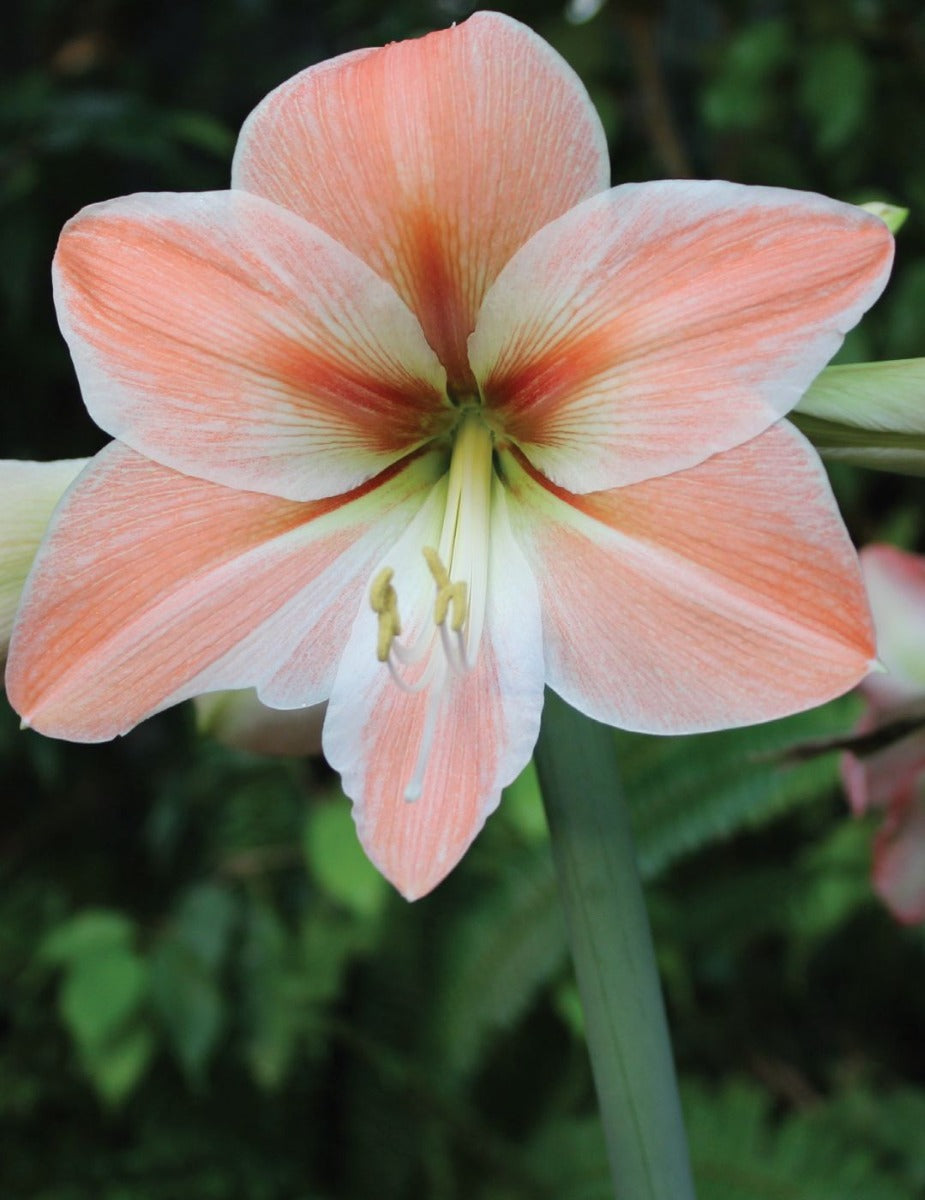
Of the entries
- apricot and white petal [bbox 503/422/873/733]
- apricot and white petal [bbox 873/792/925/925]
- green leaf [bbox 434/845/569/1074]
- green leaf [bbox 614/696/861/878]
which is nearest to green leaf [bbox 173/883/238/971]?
green leaf [bbox 434/845/569/1074]

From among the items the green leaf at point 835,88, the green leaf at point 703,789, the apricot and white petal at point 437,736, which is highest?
the apricot and white petal at point 437,736

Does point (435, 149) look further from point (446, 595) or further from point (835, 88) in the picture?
point (835, 88)

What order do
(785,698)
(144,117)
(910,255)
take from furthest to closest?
(910,255) → (144,117) → (785,698)

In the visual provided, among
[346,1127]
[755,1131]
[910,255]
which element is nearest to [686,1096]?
[755,1131]

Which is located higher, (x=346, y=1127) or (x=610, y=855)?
(x=610, y=855)

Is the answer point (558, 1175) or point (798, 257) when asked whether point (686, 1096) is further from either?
point (798, 257)

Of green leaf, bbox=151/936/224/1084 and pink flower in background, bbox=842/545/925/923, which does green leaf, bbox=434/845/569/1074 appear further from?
pink flower in background, bbox=842/545/925/923

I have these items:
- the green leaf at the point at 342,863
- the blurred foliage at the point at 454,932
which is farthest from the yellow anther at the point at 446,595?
the green leaf at the point at 342,863

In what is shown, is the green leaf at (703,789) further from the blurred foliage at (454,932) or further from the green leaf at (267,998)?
the green leaf at (267,998)
